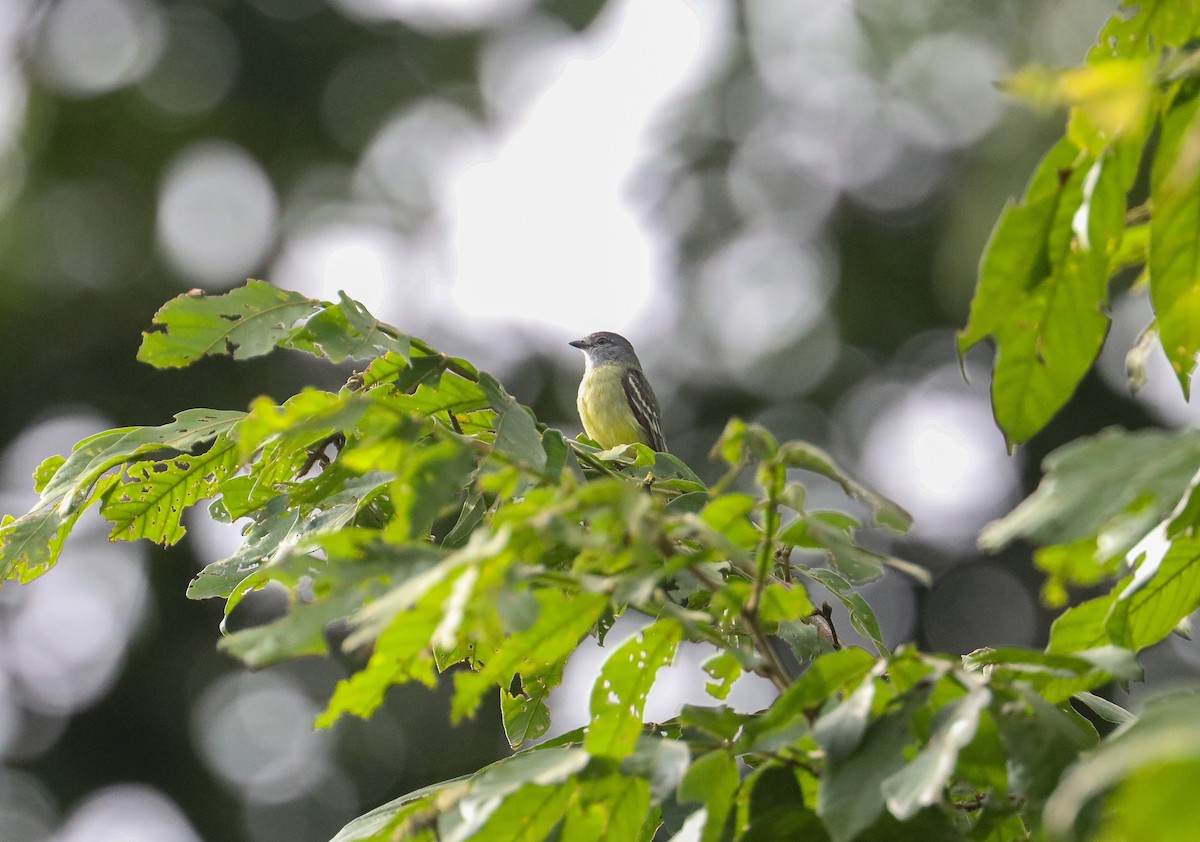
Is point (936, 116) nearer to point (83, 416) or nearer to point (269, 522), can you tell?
point (83, 416)

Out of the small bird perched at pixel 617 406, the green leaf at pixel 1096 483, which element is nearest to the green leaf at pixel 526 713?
the green leaf at pixel 1096 483

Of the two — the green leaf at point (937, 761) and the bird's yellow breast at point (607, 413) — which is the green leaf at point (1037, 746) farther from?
the bird's yellow breast at point (607, 413)

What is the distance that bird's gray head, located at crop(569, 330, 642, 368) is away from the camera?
9961mm

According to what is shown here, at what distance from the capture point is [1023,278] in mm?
1942

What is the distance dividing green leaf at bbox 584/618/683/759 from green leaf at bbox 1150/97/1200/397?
86cm

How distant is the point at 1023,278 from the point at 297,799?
14650mm

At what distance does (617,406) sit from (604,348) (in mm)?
1344

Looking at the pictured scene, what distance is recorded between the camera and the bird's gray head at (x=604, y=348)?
996 cm

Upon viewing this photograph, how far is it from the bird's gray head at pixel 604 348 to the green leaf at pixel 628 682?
7.71 m

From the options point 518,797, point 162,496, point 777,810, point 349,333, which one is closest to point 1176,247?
point 777,810

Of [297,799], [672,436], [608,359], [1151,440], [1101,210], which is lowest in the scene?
[297,799]

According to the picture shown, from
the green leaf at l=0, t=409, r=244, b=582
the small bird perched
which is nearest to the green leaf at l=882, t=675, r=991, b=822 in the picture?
the green leaf at l=0, t=409, r=244, b=582

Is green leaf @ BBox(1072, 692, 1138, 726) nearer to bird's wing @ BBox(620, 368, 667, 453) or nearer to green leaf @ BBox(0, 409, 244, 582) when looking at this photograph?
green leaf @ BBox(0, 409, 244, 582)

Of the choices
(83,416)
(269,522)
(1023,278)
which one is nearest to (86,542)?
(83,416)
